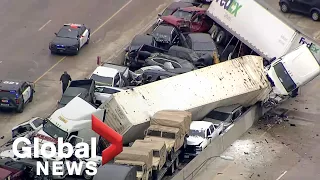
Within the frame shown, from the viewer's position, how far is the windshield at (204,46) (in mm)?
51453

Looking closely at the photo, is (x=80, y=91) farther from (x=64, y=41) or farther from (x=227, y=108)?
(x=64, y=41)

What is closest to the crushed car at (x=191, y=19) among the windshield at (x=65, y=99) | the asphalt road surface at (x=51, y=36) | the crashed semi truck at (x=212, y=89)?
the asphalt road surface at (x=51, y=36)

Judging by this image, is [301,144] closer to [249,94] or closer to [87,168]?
[249,94]

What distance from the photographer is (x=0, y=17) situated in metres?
57.5

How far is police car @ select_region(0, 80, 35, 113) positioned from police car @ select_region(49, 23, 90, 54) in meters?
5.42

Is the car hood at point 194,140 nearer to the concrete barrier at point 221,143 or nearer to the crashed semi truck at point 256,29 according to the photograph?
the concrete barrier at point 221,143

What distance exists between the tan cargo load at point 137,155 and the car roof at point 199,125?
446 cm

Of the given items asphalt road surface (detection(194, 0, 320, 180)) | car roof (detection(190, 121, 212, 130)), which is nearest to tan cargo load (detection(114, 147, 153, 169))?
asphalt road surface (detection(194, 0, 320, 180))

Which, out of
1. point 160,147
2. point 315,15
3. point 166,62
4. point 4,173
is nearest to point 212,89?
point 166,62

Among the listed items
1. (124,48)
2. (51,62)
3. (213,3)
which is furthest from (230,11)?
(51,62)

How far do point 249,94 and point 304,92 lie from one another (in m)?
4.83

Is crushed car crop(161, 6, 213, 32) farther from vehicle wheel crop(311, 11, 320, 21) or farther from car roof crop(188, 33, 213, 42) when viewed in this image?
vehicle wheel crop(311, 11, 320, 21)

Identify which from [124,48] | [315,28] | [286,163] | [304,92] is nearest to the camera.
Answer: [286,163]

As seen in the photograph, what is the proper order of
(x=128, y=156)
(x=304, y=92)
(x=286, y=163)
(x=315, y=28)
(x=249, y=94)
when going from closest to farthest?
(x=128, y=156) → (x=286, y=163) → (x=249, y=94) → (x=304, y=92) → (x=315, y=28)
